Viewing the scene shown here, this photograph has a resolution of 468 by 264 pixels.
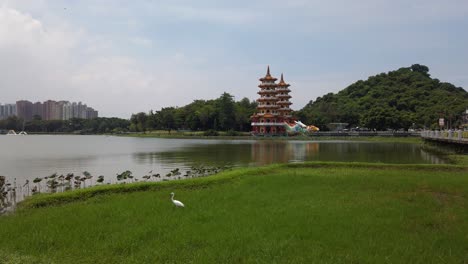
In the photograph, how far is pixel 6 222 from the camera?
956 cm

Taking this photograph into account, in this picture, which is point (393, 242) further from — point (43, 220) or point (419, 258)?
point (43, 220)

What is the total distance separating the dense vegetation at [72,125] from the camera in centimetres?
15438

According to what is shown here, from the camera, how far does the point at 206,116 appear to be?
4067 inches

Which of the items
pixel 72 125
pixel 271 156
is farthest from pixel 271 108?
pixel 72 125

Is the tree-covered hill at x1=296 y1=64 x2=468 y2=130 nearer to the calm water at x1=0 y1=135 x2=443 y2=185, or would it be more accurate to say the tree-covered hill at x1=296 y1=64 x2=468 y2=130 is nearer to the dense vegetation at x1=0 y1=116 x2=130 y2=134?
the calm water at x1=0 y1=135 x2=443 y2=185

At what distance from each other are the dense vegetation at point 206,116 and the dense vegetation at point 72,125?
99.4 ft

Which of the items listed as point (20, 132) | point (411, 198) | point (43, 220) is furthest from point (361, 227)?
point (20, 132)

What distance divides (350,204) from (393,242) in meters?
3.12

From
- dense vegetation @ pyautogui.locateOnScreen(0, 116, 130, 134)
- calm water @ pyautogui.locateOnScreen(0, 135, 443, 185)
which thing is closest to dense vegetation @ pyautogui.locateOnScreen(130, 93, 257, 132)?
dense vegetation @ pyautogui.locateOnScreen(0, 116, 130, 134)

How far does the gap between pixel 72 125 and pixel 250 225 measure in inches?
6481

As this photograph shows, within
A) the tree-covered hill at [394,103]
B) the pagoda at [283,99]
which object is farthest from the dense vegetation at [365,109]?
the pagoda at [283,99]

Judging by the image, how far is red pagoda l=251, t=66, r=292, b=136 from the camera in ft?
299

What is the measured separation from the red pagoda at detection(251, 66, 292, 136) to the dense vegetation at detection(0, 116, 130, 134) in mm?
71676

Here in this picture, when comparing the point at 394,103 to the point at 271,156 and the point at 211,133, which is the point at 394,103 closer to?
the point at 211,133
